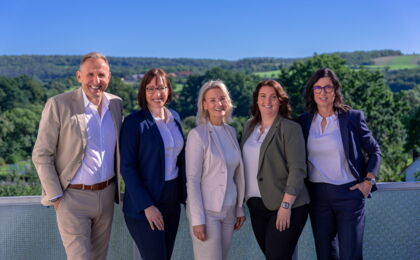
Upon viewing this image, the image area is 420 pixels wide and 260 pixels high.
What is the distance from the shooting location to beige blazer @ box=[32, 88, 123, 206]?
9.22 ft

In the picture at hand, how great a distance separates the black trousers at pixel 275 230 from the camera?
2891 millimetres

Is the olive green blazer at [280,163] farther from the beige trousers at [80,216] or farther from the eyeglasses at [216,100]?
the beige trousers at [80,216]

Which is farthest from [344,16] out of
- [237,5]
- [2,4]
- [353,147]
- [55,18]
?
[353,147]

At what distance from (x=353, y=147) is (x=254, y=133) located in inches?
23.8

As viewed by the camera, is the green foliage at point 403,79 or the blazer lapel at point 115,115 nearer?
the blazer lapel at point 115,115

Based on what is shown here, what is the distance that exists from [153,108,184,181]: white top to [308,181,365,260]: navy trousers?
84cm

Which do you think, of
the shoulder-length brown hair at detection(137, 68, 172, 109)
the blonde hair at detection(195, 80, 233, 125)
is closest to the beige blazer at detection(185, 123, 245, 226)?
the blonde hair at detection(195, 80, 233, 125)

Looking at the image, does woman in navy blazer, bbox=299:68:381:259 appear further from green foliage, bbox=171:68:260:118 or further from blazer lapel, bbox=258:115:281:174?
green foliage, bbox=171:68:260:118

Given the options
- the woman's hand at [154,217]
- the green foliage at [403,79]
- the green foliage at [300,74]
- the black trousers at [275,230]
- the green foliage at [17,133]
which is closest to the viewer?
the woman's hand at [154,217]

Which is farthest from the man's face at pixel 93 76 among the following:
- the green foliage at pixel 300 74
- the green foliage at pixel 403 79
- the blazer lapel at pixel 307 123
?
the green foliage at pixel 403 79

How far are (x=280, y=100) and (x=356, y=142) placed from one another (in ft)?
1.78

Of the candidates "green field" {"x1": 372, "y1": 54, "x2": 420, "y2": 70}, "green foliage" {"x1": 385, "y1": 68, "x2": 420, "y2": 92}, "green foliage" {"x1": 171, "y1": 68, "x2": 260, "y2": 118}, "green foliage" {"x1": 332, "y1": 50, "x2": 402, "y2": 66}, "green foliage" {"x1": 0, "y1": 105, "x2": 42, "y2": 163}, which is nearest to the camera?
"green foliage" {"x1": 0, "y1": 105, "x2": 42, "y2": 163}

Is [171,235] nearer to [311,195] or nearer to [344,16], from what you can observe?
[311,195]

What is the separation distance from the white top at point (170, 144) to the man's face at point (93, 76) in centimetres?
39
